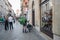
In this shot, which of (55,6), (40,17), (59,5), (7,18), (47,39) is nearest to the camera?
(59,5)

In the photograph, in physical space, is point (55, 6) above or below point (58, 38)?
above

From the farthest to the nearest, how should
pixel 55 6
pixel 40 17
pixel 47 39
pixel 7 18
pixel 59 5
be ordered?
pixel 7 18, pixel 40 17, pixel 47 39, pixel 55 6, pixel 59 5

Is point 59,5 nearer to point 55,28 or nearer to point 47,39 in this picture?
point 55,28

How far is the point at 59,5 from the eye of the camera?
37.8 ft

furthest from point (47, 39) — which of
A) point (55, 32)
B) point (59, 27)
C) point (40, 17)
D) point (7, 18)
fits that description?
point (7, 18)

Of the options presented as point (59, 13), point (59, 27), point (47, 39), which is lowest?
point (47, 39)

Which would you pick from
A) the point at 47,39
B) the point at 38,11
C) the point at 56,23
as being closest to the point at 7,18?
the point at 38,11

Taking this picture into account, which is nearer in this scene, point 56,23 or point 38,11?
point 56,23

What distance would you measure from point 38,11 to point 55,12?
8805 mm

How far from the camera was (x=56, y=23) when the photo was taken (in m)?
12.2

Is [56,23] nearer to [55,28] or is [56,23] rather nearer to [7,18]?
[55,28]

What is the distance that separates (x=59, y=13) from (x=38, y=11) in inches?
381

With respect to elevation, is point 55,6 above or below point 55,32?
above

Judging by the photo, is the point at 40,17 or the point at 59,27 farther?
the point at 40,17
